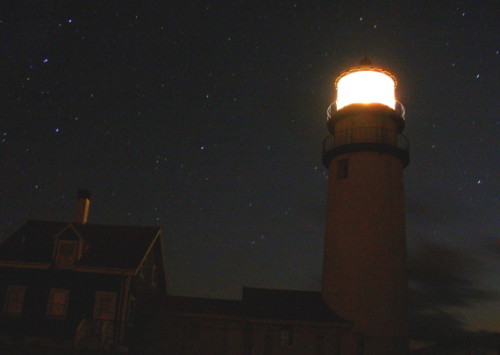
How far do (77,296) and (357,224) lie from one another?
13.0m

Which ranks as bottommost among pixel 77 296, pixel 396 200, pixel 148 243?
pixel 77 296

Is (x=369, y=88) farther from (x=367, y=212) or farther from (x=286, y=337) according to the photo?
(x=286, y=337)

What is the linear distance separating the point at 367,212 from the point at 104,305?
12539mm

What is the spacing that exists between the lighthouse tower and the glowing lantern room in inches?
1.9

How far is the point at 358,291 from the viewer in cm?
2633

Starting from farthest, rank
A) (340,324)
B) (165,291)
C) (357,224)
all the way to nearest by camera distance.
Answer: (165,291) → (357,224) → (340,324)

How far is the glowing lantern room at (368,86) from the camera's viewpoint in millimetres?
28328

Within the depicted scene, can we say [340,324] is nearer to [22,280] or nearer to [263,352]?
[263,352]

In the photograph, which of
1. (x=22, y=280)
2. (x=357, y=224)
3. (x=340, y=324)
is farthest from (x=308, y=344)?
(x=22, y=280)

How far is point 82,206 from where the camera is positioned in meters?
30.9

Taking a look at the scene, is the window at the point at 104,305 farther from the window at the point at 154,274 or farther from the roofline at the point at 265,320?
the window at the point at 154,274

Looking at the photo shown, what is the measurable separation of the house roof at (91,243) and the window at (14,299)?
1.21m

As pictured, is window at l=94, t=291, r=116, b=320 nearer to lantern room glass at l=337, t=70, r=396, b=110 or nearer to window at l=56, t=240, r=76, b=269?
window at l=56, t=240, r=76, b=269

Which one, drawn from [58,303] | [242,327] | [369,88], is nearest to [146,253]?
[58,303]
